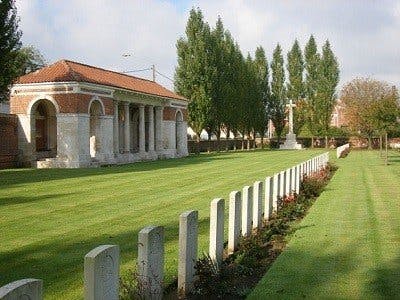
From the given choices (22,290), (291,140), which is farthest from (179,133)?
(22,290)

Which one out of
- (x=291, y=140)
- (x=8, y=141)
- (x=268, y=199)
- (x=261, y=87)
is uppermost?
(x=261, y=87)

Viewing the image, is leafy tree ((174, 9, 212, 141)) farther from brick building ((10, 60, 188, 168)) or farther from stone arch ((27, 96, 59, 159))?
stone arch ((27, 96, 59, 159))

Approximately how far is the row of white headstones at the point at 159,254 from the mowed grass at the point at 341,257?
775 mm

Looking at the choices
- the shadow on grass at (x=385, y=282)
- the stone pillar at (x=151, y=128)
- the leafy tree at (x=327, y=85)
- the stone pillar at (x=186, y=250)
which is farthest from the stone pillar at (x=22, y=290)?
the leafy tree at (x=327, y=85)

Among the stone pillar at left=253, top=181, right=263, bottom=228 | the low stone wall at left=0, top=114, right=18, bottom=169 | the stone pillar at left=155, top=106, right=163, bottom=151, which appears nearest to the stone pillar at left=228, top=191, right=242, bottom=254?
the stone pillar at left=253, top=181, right=263, bottom=228

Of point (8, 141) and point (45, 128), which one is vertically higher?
point (45, 128)

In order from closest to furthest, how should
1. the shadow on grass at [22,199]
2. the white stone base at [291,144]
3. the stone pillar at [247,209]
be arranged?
1. the stone pillar at [247,209]
2. the shadow on grass at [22,199]
3. the white stone base at [291,144]

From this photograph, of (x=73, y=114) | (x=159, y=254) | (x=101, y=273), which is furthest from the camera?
(x=73, y=114)

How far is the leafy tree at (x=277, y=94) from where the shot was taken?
211ft

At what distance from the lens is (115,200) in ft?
43.4

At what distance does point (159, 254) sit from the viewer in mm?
4676

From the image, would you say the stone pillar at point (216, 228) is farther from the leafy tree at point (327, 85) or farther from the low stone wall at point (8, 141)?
the leafy tree at point (327, 85)

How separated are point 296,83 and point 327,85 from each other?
13.1 feet

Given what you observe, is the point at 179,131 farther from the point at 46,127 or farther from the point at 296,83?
the point at 296,83
